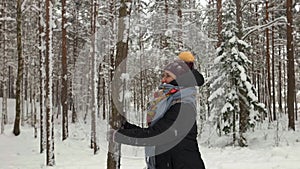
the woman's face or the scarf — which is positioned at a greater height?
the woman's face

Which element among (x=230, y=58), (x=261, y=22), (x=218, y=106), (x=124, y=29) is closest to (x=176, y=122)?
(x=124, y=29)

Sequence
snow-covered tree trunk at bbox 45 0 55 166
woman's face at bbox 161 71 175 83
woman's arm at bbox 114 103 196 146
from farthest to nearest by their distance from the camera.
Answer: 1. snow-covered tree trunk at bbox 45 0 55 166
2. woman's face at bbox 161 71 175 83
3. woman's arm at bbox 114 103 196 146

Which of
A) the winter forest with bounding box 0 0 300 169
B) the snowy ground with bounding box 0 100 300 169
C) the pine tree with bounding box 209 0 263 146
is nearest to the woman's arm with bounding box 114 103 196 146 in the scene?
the winter forest with bounding box 0 0 300 169

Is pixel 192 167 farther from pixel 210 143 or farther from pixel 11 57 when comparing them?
pixel 11 57

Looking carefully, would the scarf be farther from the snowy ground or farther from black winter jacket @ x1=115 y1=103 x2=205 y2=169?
the snowy ground

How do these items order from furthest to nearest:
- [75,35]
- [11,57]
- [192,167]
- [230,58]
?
[11,57]
[75,35]
[230,58]
[192,167]

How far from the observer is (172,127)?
299 centimetres

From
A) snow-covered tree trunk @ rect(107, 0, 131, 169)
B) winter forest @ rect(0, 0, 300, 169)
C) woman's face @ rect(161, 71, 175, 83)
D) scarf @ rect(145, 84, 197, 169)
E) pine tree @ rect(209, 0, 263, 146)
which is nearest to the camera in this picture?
scarf @ rect(145, 84, 197, 169)

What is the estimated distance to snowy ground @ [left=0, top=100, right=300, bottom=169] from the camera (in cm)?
1000

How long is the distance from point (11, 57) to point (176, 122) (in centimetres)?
3639

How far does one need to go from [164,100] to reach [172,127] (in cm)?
33

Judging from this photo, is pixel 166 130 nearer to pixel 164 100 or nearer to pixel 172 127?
pixel 172 127

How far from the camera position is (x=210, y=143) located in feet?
56.3

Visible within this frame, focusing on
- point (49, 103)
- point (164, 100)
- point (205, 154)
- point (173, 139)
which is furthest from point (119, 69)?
point (205, 154)
